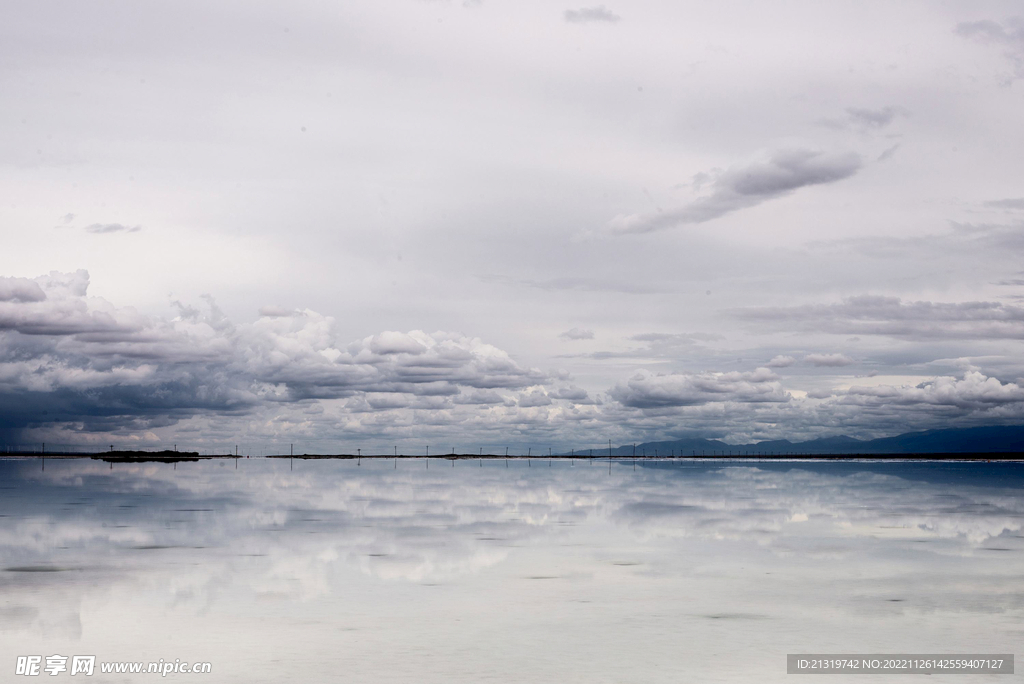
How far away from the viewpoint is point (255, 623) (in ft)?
76.7

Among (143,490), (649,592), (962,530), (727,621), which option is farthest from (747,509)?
(143,490)

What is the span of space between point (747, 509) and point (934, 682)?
152ft

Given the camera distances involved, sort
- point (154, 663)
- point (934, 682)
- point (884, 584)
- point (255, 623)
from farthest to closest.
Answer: point (884, 584) < point (255, 623) < point (154, 663) < point (934, 682)

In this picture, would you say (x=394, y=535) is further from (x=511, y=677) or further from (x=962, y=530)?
(x=962, y=530)

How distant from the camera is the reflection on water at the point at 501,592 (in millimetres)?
20266

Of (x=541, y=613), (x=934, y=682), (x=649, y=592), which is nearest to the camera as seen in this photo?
(x=934, y=682)

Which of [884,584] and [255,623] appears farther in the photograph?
[884,584]

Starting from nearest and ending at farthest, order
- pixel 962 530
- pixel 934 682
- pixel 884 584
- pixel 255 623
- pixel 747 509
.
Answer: pixel 934 682, pixel 255 623, pixel 884 584, pixel 962 530, pixel 747 509

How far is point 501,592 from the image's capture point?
28500 millimetres

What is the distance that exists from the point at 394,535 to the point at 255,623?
71.8ft

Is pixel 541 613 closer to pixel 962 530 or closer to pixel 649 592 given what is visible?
pixel 649 592

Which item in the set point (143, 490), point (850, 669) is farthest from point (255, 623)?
point (143, 490)

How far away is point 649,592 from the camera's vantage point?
93.6 ft

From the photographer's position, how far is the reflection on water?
66.5ft
